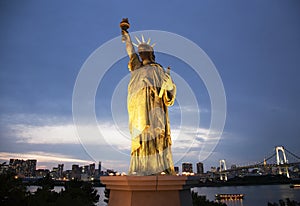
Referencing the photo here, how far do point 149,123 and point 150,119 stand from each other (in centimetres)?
10

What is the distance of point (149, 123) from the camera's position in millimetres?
5074

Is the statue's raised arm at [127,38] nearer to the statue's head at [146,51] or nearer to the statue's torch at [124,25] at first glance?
the statue's torch at [124,25]

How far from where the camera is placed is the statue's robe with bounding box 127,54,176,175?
16.1 feet

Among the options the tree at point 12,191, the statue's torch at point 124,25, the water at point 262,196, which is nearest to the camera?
the tree at point 12,191

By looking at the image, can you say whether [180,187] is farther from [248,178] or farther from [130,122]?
[248,178]

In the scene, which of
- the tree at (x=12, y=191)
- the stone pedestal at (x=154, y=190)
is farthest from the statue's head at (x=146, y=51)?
the tree at (x=12, y=191)

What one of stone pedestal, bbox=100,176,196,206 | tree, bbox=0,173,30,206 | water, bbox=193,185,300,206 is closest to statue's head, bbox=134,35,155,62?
stone pedestal, bbox=100,176,196,206

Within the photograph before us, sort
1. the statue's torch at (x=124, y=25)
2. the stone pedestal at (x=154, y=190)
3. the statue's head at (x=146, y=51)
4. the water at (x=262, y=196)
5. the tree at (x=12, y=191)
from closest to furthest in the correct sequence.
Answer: the stone pedestal at (x=154, y=190) → the tree at (x=12, y=191) → the statue's head at (x=146, y=51) → the statue's torch at (x=124, y=25) → the water at (x=262, y=196)

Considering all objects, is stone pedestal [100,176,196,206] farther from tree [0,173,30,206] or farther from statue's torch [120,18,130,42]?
statue's torch [120,18,130,42]

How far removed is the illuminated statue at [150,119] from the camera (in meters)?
4.91

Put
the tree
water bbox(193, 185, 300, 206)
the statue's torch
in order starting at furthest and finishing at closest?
1. water bbox(193, 185, 300, 206)
2. the statue's torch
3. the tree

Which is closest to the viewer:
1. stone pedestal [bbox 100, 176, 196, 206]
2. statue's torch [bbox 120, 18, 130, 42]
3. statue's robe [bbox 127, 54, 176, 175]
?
stone pedestal [bbox 100, 176, 196, 206]

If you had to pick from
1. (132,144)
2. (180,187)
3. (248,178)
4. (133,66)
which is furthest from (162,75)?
(248,178)

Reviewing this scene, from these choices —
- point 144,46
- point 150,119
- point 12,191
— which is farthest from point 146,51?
point 12,191
